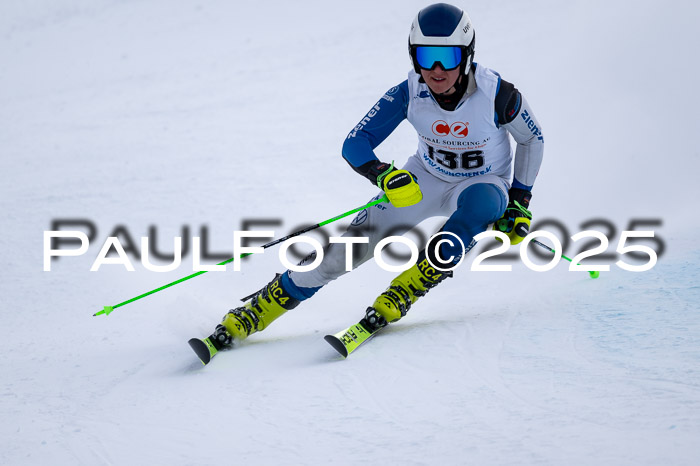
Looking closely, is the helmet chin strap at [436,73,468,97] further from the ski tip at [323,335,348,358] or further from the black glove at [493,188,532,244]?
the ski tip at [323,335,348,358]

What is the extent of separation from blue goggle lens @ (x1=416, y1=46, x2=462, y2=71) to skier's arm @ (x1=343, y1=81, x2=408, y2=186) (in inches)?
10.8

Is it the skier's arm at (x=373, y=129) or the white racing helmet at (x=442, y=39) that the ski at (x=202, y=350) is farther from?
the white racing helmet at (x=442, y=39)

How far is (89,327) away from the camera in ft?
14.1

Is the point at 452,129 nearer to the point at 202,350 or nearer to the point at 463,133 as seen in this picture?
the point at 463,133

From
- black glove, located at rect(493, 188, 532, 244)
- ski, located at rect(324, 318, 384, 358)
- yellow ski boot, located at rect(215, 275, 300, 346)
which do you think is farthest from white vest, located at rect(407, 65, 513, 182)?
yellow ski boot, located at rect(215, 275, 300, 346)

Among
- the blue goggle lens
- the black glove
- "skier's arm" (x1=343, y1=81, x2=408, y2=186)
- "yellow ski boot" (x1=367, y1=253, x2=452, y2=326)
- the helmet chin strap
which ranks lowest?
"yellow ski boot" (x1=367, y1=253, x2=452, y2=326)

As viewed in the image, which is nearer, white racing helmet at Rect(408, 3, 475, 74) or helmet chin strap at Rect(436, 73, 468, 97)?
white racing helmet at Rect(408, 3, 475, 74)

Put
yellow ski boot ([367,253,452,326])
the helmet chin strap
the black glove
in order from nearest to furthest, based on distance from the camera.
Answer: the helmet chin strap < yellow ski boot ([367,253,452,326]) < the black glove

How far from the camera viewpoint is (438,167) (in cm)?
396

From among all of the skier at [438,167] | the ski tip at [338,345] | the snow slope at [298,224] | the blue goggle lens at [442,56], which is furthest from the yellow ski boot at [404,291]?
the blue goggle lens at [442,56]

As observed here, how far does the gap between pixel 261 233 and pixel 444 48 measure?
8.21ft

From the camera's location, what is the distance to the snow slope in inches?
107

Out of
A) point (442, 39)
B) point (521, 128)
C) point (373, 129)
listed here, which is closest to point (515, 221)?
point (521, 128)

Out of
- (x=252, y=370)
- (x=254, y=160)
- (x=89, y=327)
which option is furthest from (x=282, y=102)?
(x=252, y=370)
